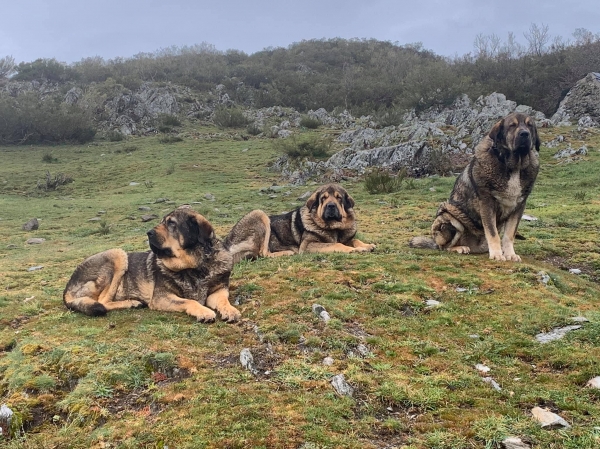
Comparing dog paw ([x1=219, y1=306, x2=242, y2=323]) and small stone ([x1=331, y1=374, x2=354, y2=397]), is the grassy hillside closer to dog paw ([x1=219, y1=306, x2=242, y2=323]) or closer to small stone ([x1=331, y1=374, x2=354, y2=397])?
small stone ([x1=331, y1=374, x2=354, y2=397])

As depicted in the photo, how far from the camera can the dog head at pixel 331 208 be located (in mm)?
9814

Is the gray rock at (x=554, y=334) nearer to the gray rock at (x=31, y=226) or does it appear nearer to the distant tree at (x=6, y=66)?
the gray rock at (x=31, y=226)

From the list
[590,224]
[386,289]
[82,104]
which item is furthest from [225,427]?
[82,104]

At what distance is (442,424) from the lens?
11.1 feet

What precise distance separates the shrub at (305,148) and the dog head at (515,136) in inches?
790

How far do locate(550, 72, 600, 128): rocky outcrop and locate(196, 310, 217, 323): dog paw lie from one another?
98.7ft

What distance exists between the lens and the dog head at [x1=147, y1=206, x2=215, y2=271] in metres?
6.50

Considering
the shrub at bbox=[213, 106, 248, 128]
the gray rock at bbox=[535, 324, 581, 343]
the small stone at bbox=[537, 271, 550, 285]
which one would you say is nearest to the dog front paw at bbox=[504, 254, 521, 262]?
the small stone at bbox=[537, 271, 550, 285]

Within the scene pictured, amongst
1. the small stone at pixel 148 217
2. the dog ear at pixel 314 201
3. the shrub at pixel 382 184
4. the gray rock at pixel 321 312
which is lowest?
the small stone at pixel 148 217

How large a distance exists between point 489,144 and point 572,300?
346cm

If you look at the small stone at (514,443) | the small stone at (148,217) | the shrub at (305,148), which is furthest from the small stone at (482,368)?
the shrub at (305,148)

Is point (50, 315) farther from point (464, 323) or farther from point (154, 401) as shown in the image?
point (464, 323)

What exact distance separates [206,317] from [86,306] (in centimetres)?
201

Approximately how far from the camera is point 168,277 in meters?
6.79
